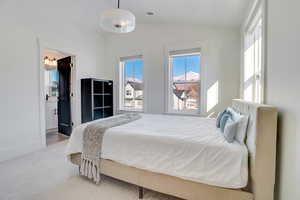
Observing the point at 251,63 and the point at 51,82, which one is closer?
the point at 251,63

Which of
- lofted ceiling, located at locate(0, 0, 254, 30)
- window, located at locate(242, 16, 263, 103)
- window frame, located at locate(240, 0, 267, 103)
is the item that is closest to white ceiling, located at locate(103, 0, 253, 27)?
lofted ceiling, located at locate(0, 0, 254, 30)

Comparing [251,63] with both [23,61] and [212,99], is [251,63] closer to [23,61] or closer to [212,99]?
[212,99]

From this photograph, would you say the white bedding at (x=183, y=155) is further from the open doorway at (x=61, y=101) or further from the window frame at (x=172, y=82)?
the open doorway at (x=61, y=101)

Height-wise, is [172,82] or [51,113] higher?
[172,82]

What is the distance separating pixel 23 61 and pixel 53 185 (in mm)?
2350

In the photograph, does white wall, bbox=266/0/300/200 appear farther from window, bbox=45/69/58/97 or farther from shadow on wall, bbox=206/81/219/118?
window, bbox=45/69/58/97

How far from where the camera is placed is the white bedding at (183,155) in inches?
51.1

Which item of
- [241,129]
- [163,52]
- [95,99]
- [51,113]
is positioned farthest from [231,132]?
[51,113]

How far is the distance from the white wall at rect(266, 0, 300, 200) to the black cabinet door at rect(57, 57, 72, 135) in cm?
427

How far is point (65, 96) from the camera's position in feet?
13.8

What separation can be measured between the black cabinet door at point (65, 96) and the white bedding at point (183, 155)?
9.28 ft

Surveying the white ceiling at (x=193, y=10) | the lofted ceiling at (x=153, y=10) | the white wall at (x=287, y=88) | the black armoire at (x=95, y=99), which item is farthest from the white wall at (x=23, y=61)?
the white wall at (x=287, y=88)

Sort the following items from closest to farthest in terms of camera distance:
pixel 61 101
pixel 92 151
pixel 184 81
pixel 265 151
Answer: pixel 265 151 < pixel 92 151 < pixel 184 81 < pixel 61 101

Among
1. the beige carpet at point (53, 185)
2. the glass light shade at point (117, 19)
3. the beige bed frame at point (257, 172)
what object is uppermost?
the glass light shade at point (117, 19)
